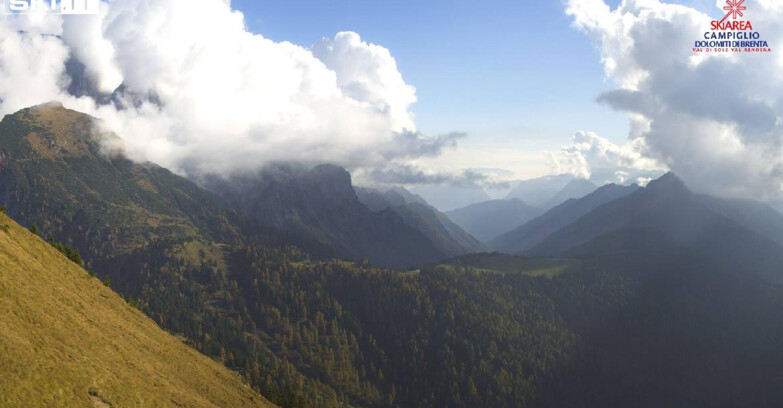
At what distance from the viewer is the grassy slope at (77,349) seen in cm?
5556

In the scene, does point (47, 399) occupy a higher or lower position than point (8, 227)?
lower

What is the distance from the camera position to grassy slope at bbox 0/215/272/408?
2188 inches

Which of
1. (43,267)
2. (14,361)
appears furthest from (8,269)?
(14,361)

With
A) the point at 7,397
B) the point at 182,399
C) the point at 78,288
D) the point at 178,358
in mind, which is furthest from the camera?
the point at 178,358

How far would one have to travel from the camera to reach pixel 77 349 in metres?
70.1

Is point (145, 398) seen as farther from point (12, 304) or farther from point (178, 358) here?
point (178, 358)

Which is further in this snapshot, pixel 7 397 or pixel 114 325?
pixel 114 325

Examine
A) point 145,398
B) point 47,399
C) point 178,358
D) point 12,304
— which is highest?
point 12,304

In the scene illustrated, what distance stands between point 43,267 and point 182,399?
44.6 meters

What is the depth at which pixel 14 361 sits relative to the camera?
177 feet

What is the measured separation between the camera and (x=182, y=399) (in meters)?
84.8

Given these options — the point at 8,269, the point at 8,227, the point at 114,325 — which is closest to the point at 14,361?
the point at 8,269

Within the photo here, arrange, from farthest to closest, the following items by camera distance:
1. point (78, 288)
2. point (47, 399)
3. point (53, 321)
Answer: point (78, 288), point (53, 321), point (47, 399)

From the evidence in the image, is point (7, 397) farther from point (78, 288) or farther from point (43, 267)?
point (78, 288)
